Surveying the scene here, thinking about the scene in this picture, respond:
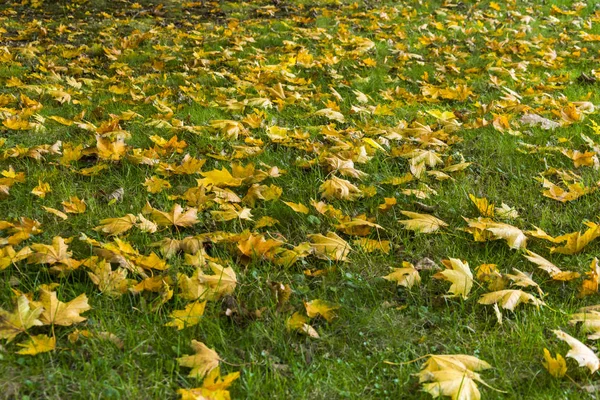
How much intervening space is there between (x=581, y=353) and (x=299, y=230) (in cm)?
113

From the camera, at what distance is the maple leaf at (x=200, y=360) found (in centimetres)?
155

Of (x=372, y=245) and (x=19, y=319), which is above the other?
(x=19, y=319)

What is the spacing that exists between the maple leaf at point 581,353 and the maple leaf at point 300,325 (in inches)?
27.5

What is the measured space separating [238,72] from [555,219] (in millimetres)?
2964

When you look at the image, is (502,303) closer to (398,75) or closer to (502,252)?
(502,252)

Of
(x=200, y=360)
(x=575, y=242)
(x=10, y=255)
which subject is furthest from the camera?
(x=575, y=242)

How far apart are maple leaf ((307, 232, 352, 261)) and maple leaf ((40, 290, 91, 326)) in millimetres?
833

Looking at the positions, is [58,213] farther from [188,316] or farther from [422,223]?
[422,223]

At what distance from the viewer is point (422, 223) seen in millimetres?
2293

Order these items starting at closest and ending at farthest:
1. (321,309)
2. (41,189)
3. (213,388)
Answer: (213,388)
(321,309)
(41,189)

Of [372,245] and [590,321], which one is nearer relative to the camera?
[590,321]

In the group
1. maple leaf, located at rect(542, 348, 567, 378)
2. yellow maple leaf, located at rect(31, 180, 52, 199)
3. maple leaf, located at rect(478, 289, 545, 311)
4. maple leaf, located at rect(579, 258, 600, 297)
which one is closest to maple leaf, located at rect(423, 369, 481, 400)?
maple leaf, located at rect(542, 348, 567, 378)

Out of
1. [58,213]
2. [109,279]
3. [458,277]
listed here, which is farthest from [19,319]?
[458,277]

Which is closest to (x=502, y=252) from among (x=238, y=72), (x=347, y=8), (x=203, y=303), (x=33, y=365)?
(x=203, y=303)
